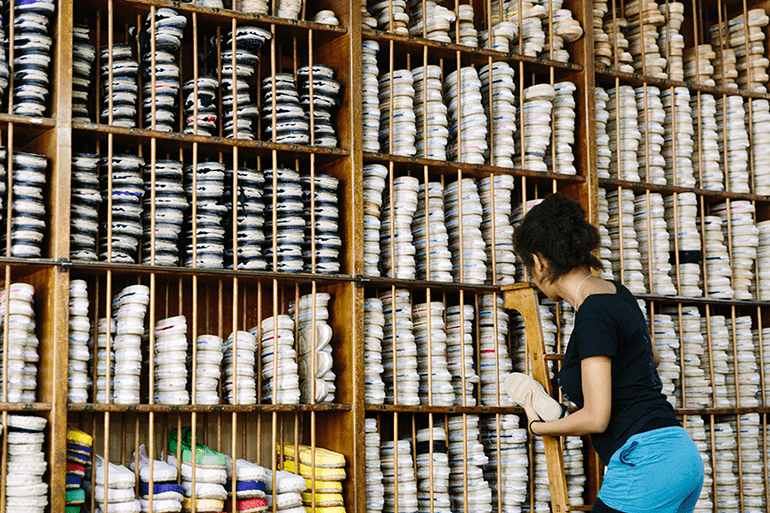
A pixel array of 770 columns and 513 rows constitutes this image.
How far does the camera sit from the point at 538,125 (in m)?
3.98

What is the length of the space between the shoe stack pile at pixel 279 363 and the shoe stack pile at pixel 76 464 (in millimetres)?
680

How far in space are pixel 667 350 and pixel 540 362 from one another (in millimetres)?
1054

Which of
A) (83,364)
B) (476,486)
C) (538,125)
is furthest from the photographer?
(538,125)

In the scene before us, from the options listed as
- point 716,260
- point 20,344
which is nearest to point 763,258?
point 716,260

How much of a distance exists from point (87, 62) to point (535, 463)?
93.9 inches

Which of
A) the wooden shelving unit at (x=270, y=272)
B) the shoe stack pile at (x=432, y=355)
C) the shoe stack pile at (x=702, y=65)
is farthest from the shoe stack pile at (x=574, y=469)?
the shoe stack pile at (x=702, y=65)

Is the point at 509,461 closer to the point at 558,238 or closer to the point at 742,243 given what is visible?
the point at 558,238

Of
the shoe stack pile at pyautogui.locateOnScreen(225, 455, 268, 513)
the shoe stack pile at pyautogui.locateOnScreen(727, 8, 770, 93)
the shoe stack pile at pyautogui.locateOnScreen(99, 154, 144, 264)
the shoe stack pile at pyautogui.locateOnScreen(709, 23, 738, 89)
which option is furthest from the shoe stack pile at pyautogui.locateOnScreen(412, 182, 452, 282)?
the shoe stack pile at pyautogui.locateOnScreen(727, 8, 770, 93)

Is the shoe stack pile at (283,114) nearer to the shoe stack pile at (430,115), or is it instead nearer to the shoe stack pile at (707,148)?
the shoe stack pile at (430,115)

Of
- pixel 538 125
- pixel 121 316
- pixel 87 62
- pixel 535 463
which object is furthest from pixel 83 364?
pixel 538 125

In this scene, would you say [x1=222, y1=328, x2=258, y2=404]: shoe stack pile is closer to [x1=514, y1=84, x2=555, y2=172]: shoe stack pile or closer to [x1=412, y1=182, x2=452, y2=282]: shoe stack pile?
[x1=412, y1=182, x2=452, y2=282]: shoe stack pile

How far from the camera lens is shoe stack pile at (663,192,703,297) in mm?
4227

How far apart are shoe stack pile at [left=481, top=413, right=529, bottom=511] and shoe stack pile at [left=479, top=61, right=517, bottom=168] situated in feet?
3.65

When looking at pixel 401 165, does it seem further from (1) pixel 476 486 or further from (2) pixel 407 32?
(1) pixel 476 486
